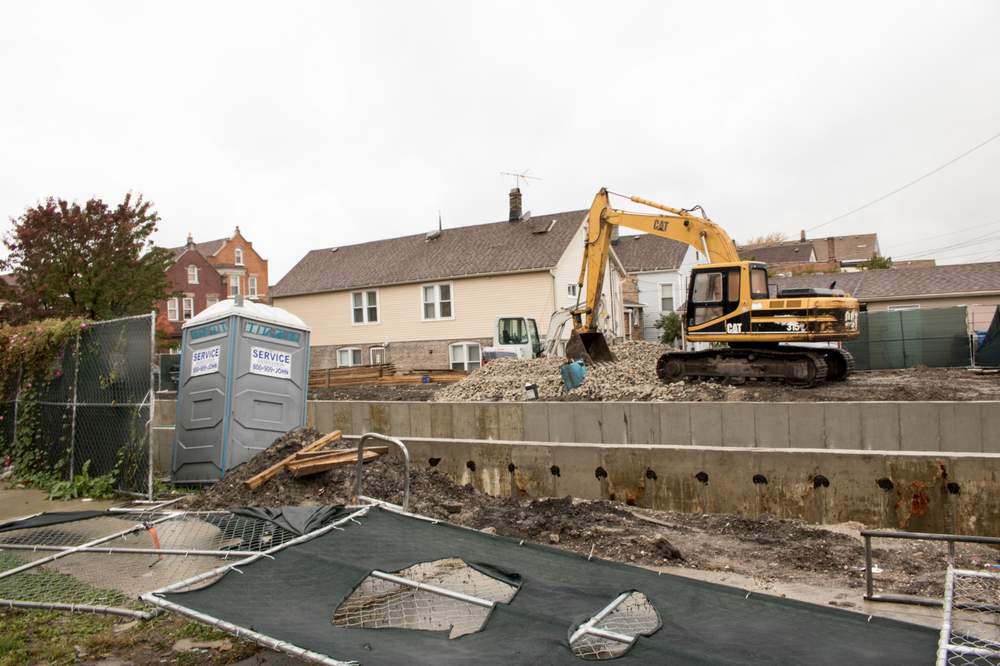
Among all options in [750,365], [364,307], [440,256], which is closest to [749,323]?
[750,365]

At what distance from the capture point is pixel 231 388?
9930mm

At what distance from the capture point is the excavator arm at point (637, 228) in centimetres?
1902

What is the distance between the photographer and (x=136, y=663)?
4.68 metres

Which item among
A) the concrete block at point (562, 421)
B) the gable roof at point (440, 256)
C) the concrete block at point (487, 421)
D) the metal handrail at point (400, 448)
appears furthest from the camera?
the gable roof at point (440, 256)

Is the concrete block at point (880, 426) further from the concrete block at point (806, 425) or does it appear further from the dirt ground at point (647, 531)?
the dirt ground at point (647, 531)

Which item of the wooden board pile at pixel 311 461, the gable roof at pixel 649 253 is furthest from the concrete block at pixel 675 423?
the gable roof at pixel 649 253

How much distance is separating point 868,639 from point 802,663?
1.59 feet

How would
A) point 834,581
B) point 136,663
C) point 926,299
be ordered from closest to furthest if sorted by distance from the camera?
point 136,663
point 834,581
point 926,299

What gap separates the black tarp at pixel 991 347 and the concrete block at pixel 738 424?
15704 mm

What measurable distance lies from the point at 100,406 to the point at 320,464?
3.48m

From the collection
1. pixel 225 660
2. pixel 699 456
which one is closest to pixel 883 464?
pixel 699 456

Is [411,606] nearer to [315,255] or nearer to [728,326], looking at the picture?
[728,326]

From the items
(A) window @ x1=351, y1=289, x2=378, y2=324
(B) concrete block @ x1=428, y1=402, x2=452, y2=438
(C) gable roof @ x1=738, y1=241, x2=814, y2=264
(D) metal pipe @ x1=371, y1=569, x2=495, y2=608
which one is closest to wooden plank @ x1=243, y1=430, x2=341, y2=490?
(D) metal pipe @ x1=371, y1=569, x2=495, y2=608

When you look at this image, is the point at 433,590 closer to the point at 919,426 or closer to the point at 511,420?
the point at 919,426
